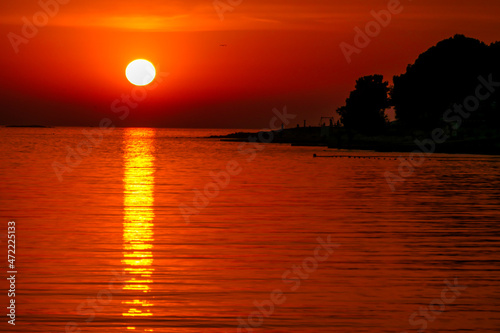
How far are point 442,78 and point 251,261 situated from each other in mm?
A: 107183

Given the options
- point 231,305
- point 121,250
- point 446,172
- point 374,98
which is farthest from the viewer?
point 374,98

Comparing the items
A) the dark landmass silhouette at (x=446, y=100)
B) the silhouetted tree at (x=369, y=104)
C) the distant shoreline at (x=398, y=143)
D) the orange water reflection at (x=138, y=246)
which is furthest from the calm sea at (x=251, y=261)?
the silhouetted tree at (x=369, y=104)

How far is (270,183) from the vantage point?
44.5 metres

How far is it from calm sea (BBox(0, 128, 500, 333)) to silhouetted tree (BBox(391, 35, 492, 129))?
279 feet

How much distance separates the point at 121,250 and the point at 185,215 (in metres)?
7.91

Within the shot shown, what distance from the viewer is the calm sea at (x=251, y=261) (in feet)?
43.6

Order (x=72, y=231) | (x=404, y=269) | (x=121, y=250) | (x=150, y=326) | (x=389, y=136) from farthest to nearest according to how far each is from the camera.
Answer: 1. (x=389, y=136)
2. (x=72, y=231)
3. (x=121, y=250)
4. (x=404, y=269)
5. (x=150, y=326)

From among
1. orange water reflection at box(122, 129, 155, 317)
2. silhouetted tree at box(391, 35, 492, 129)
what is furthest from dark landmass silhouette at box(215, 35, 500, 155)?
orange water reflection at box(122, 129, 155, 317)

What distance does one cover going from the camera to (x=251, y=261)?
18.8 m

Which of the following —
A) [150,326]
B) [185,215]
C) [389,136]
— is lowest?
[150,326]

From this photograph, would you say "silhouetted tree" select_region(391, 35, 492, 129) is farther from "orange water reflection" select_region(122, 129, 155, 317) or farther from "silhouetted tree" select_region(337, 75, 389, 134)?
"orange water reflection" select_region(122, 129, 155, 317)

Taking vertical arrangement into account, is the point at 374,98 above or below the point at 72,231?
above

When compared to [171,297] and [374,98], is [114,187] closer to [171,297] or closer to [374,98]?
[171,297]

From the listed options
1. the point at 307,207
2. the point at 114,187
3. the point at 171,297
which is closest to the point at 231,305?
the point at 171,297
